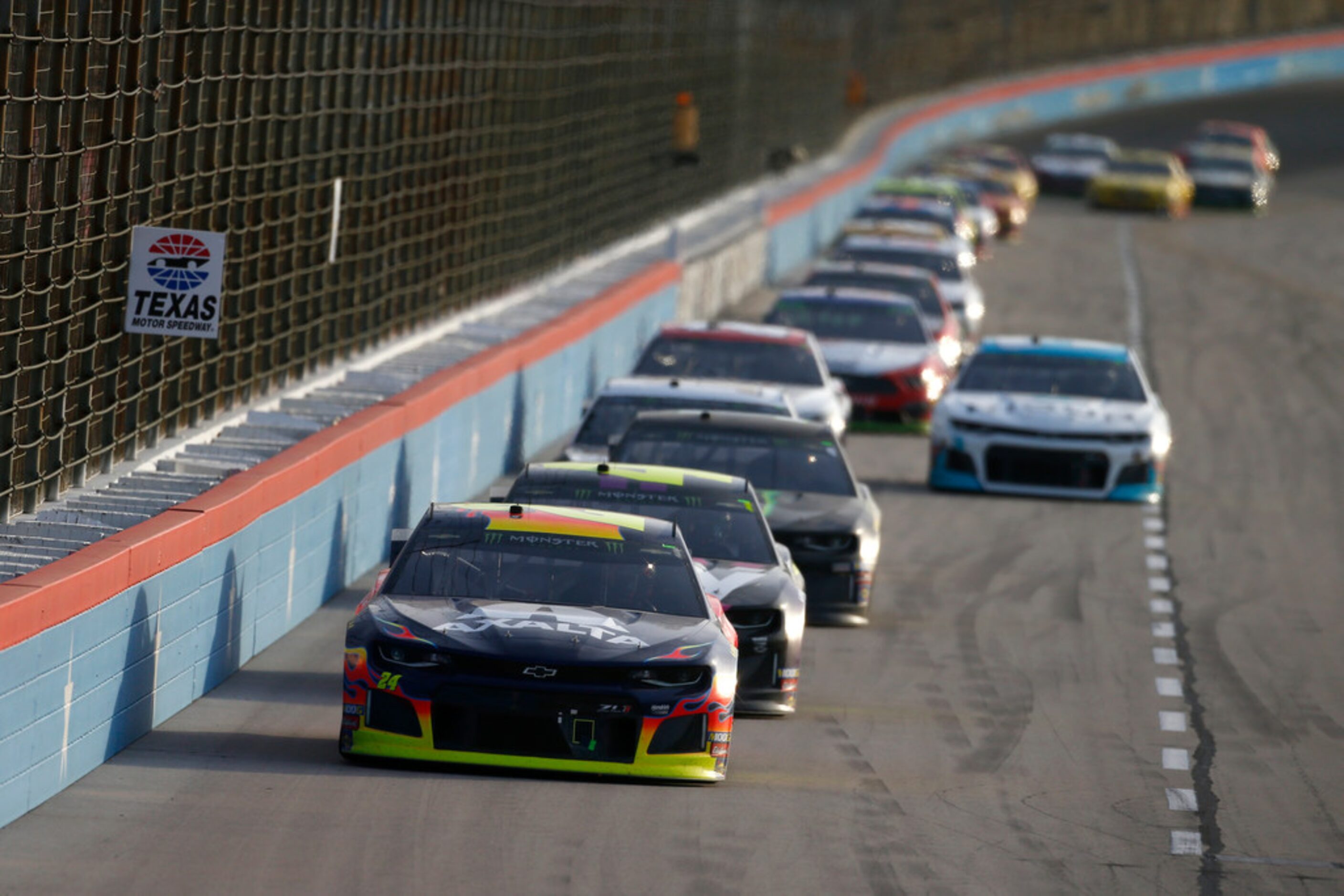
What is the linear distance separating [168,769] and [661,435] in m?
6.67

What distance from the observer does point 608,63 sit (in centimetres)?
3359

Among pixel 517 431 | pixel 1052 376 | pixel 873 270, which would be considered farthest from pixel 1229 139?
pixel 517 431

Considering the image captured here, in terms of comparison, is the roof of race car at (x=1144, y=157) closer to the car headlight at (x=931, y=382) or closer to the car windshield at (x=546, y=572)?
the car headlight at (x=931, y=382)

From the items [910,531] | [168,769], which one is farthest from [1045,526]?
[168,769]

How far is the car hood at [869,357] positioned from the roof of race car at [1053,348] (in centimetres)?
194

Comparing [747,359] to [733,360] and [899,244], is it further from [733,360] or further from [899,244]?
[899,244]

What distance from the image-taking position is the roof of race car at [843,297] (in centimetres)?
2730

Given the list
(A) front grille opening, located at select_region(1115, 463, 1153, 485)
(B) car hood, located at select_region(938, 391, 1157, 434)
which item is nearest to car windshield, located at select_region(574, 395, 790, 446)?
(B) car hood, located at select_region(938, 391, 1157, 434)

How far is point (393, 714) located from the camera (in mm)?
10516

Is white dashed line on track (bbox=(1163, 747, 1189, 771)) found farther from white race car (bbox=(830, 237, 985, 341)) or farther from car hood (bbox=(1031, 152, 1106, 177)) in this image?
car hood (bbox=(1031, 152, 1106, 177))

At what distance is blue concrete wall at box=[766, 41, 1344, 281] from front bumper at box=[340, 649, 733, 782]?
49.3 m

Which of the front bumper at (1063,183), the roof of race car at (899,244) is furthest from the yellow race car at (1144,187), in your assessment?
the roof of race car at (899,244)

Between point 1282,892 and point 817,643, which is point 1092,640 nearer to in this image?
point 817,643

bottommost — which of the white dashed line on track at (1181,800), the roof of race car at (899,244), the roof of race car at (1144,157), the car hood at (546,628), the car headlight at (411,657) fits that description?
the white dashed line on track at (1181,800)
